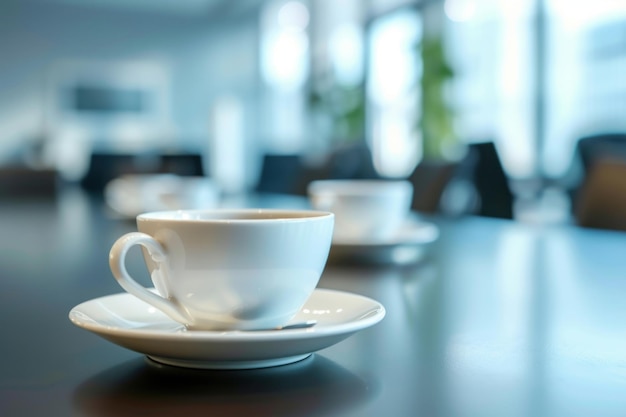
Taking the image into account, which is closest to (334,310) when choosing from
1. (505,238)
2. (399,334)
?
(399,334)

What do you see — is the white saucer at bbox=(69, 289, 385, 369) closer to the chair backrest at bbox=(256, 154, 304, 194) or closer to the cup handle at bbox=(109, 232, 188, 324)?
the cup handle at bbox=(109, 232, 188, 324)

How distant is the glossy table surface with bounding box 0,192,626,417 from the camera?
246mm

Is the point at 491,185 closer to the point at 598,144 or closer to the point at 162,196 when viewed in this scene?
the point at 162,196

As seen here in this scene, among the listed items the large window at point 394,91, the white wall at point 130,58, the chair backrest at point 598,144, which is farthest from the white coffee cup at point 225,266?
the white wall at point 130,58

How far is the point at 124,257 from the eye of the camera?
32 cm

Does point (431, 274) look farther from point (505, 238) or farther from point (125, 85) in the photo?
point (125, 85)

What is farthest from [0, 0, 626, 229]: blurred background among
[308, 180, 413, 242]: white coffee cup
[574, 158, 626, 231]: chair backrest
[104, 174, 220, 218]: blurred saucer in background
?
[308, 180, 413, 242]: white coffee cup

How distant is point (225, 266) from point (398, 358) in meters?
0.09

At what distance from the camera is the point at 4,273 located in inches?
23.9

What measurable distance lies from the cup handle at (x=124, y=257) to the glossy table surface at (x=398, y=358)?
1.1 inches

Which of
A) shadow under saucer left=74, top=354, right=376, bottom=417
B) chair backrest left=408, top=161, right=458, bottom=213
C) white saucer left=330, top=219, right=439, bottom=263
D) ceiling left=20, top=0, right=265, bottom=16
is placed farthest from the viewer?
ceiling left=20, top=0, right=265, bottom=16

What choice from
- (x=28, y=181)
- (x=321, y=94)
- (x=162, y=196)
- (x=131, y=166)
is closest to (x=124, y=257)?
(x=162, y=196)

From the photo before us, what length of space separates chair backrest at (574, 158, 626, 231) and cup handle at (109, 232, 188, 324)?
1.00 meters

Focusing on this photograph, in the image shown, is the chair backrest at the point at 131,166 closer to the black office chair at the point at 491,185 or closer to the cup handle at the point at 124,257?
the black office chair at the point at 491,185
